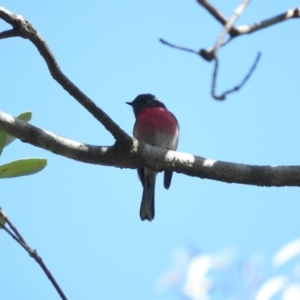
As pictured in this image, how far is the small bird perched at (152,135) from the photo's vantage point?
6.49 metres

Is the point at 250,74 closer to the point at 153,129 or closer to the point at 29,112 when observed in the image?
the point at 29,112

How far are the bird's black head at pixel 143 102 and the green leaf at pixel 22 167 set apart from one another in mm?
4142

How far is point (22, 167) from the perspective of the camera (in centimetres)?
354

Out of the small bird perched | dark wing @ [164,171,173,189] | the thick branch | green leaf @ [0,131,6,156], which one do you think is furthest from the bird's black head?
green leaf @ [0,131,6,156]

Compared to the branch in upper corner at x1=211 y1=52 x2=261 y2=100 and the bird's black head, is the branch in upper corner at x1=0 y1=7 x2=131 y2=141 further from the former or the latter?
the bird's black head

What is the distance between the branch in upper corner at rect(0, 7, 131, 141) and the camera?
329 cm

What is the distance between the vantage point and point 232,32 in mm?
1669

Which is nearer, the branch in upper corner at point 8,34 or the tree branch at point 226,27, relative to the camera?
the tree branch at point 226,27

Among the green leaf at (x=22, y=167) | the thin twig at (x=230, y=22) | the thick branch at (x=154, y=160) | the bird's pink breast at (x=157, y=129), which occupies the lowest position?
the thin twig at (x=230, y=22)

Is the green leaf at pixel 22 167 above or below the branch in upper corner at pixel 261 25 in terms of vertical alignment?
above

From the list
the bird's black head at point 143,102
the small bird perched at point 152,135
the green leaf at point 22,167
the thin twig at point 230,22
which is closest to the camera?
the thin twig at point 230,22

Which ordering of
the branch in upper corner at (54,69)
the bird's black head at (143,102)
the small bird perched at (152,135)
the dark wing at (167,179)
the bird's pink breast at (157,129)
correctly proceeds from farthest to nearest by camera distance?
the bird's black head at (143,102)
the bird's pink breast at (157,129)
the dark wing at (167,179)
the small bird perched at (152,135)
the branch in upper corner at (54,69)

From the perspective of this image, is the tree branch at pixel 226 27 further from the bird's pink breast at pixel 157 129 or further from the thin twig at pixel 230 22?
the bird's pink breast at pixel 157 129

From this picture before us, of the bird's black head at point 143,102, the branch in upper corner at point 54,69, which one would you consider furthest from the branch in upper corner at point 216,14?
the bird's black head at point 143,102
